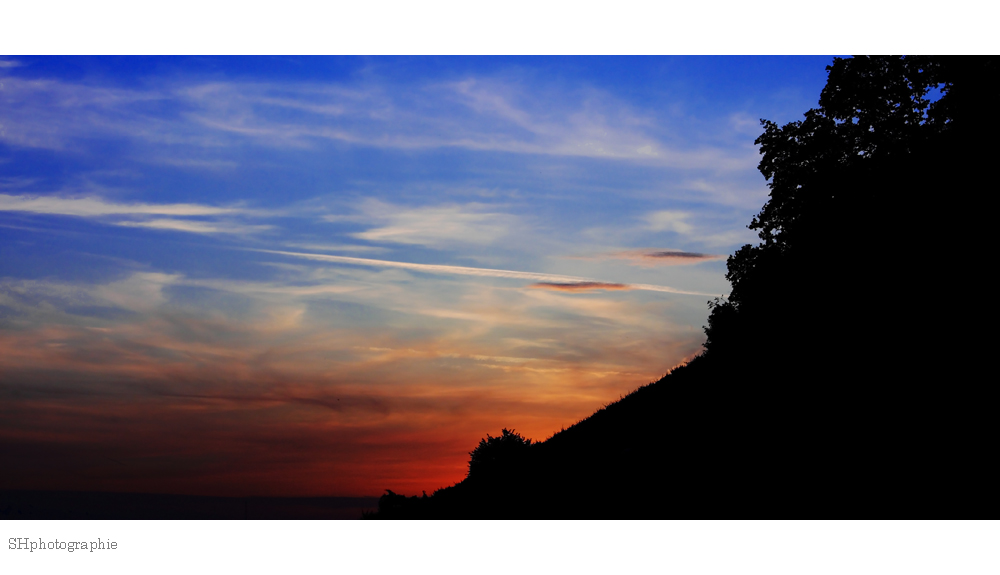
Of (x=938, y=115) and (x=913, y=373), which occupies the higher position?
(x=938, y=115)

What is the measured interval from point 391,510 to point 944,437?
18.8m

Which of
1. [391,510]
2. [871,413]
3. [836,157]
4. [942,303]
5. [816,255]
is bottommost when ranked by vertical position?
[391,510]

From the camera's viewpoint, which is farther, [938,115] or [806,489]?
[938,115]

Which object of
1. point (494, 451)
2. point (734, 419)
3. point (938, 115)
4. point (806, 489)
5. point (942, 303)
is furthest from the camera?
point (494, 451)

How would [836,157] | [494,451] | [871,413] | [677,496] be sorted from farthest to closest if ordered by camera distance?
[494,451]
[836,157]
[871,413]
[677,496]

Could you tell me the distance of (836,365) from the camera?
23016 mm

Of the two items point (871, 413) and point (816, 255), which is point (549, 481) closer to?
point (871, 413)

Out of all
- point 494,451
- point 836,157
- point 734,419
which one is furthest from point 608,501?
point 836,157

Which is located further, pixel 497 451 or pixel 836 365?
pixel 497 451

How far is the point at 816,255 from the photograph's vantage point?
25.9m

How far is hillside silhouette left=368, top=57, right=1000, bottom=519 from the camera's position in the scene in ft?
55.9

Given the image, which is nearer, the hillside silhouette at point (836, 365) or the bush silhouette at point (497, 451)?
the hillside silhouette at point (836, 365)

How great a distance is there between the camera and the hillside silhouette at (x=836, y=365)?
17047 mm

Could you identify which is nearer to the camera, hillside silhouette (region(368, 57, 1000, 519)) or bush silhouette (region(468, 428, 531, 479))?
hillside silhouette (region(368, 57, 1000, 519))
